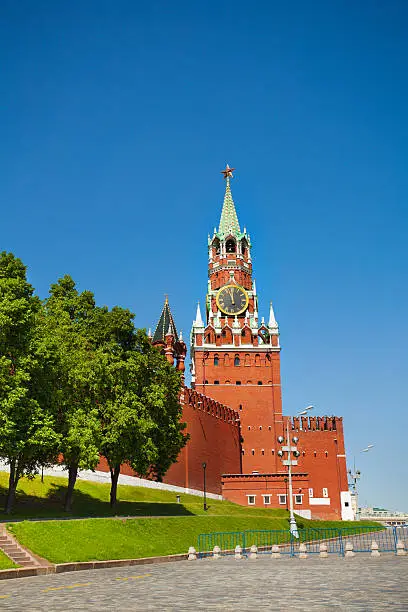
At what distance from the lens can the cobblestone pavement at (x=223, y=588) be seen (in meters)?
12.8

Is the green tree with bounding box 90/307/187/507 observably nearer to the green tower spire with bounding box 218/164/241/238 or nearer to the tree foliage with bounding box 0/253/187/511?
the tree foliage with bounding box 0/253/187/511

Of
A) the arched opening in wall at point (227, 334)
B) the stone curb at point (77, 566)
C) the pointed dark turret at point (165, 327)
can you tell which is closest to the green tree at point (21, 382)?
the stone curb at point (77, 566)

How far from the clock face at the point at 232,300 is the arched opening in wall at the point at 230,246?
802 centimetres

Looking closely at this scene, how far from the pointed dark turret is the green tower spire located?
27.4m

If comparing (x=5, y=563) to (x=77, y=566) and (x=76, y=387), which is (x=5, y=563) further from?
(x=76, y=387)

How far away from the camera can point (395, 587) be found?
15.0m

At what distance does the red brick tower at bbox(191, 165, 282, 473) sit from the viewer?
277ft

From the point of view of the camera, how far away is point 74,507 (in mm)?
37094

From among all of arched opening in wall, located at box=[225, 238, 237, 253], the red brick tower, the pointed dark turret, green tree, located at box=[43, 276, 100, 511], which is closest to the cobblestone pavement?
green tree, located at box=[43, 276, 100, 511]

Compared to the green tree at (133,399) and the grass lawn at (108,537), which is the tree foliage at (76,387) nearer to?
the green tree at (133,399)

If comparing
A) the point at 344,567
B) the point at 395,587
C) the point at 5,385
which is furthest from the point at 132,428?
the point at 395,587

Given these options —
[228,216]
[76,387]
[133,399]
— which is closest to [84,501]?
[133,399]

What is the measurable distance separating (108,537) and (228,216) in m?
A: 84.5

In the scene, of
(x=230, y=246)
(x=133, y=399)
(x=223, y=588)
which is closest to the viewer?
(x=223, y=588)
